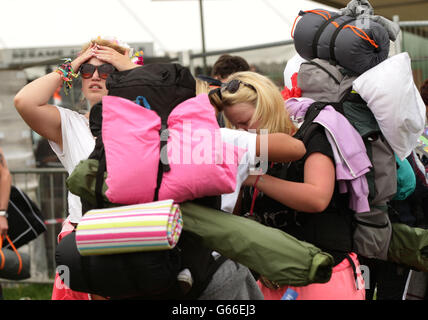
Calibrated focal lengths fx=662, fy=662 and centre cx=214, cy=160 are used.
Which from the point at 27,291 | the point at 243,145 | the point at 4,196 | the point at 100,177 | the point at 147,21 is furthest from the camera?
the point at 147,21

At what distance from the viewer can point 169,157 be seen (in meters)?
2.14

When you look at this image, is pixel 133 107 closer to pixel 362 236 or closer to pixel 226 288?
pixel 226 288

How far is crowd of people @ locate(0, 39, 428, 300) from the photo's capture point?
8.45ft

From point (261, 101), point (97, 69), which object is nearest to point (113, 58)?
point (97, 69)

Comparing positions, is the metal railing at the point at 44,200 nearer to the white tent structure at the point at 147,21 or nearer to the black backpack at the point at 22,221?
the black backpack at the point at 22,221

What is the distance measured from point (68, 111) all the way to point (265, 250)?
1.17 m

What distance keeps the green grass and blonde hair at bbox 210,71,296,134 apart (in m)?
4.44

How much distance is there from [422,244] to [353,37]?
1.06 metres

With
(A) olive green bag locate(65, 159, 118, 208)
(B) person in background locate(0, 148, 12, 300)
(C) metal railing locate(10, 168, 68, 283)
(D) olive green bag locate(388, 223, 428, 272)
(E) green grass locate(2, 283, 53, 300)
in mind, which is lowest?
(E) green grass locate(2, 283, 53, 300)

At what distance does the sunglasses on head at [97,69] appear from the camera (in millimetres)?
2727

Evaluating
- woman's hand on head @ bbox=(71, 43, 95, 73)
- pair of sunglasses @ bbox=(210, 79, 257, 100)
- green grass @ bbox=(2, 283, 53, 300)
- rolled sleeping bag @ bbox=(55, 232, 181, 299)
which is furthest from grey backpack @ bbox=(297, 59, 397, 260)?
green grass @ bbox=(2, 283, 53, 300)

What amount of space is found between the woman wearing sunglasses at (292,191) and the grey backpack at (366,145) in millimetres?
105

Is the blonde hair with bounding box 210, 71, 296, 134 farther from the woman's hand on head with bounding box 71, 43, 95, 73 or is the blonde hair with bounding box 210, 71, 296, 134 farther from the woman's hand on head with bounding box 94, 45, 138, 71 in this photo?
the woman's hand on head with bounding box 71, 43, 95, 73

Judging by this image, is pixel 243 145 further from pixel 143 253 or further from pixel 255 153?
pixel 143 253
